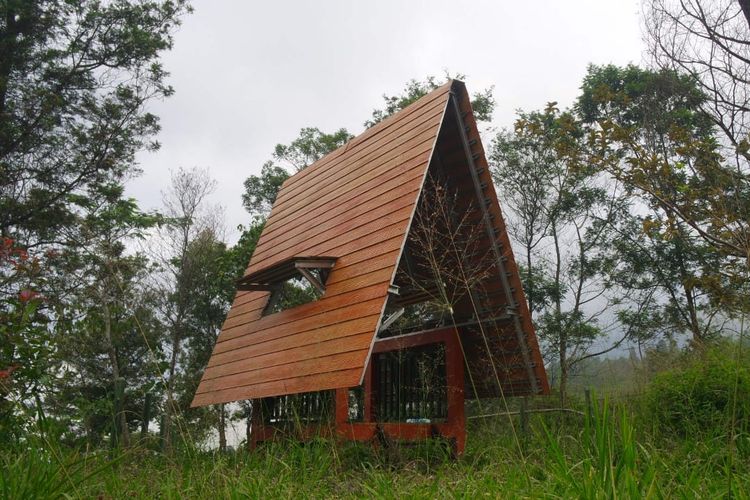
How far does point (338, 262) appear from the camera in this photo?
214 inches

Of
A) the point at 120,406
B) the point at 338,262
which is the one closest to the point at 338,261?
the point at 338,262

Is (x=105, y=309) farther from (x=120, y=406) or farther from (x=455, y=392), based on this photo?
(x=455, y=392)

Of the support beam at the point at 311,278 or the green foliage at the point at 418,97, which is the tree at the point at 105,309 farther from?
the green foliage at the point at 418,97

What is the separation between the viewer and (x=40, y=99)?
10219mm

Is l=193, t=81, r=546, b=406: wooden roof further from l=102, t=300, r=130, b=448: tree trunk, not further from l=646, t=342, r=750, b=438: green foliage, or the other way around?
l=646, t=342, r=750, b=438: green foliage

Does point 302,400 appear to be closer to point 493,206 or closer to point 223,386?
point 223,386

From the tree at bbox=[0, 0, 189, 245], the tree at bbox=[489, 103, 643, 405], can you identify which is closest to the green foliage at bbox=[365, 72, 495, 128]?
the tree at bbox=[489, 103, 643, 405]

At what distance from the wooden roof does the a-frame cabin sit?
0.05ft

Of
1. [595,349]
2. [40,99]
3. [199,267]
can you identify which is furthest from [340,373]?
[199,267]

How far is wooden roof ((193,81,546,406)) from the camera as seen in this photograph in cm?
460

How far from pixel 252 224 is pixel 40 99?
648 centimetres

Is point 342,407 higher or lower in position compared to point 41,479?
higher

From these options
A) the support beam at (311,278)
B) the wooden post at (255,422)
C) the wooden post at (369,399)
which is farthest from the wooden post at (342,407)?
the wooden post at (255,422)

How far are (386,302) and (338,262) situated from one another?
1.03 meters
